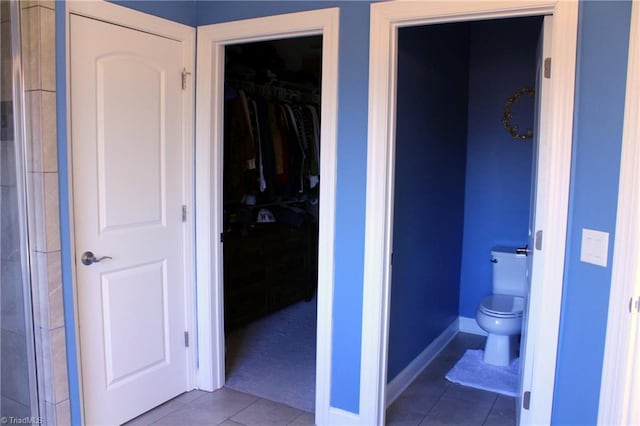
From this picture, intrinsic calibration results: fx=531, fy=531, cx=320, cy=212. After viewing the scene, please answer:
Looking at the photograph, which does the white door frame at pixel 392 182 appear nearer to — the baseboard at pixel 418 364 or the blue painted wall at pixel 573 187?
the blue painted wall at pixel 573 187

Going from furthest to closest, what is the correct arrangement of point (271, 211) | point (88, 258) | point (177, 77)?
point (271, 211), point (177, 77), point (88, 258)

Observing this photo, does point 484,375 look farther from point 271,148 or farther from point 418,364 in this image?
point 271,148

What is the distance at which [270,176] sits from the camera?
4.07 meters

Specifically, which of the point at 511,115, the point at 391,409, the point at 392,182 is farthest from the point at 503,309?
the point at 392,182

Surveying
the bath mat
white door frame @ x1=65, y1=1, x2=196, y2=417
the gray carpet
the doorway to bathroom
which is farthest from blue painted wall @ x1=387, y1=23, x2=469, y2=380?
white door frame @ x1=65, y1=1, x2=196, y2=417

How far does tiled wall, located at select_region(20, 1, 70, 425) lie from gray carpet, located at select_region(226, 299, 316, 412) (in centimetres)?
108

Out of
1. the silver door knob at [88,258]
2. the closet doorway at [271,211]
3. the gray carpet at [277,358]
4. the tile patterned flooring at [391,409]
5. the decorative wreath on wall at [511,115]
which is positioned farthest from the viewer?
the decorative wreath on wall at [511,115]

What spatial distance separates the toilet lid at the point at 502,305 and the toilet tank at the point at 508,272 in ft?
0.25

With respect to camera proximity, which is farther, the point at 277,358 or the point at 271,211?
the point at 271,211

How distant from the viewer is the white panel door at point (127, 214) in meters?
2.35

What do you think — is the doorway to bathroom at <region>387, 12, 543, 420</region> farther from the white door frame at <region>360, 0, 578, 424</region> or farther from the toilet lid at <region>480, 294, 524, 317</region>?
the white door frame at <region>360, 0, 578, 424</region>

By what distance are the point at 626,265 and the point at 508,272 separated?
206cm

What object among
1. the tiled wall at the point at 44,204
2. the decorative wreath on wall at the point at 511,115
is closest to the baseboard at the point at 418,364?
the decorative wreath on wall at the point at 511,115

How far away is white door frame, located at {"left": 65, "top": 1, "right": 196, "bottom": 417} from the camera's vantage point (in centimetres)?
226
